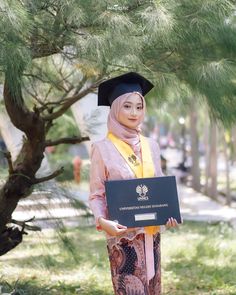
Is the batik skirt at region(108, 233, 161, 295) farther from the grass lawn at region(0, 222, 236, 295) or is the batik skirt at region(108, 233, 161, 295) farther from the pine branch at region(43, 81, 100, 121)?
the grass lawn at region(0, 222, 236, 295)

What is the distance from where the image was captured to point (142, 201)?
8.57ft

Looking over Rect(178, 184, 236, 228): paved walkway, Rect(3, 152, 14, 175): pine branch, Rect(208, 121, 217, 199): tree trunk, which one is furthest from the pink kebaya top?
Rect(208, 121, 217, 199): tree trunk

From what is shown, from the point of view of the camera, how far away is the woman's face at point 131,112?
8.92 feet

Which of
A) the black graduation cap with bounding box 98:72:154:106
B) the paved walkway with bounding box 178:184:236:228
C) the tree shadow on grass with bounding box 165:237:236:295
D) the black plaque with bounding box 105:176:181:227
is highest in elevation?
the black graduation cap with bounding box 98:72:154:106

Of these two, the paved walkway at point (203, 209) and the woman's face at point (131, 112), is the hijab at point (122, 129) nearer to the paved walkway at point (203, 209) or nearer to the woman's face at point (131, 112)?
the woman's face at point (131, 112)

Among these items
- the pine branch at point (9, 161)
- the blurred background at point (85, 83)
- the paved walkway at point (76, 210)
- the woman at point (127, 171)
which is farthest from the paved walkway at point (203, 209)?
the woman at point (127, 171)

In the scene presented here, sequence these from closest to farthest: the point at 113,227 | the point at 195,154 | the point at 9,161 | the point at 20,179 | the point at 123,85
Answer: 1. the point at 113,227
2. the point at 123,85
3. the point at 9,161
4. the point at 20,179
5. the point at 195,154

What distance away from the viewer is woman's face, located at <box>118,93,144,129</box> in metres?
2.72

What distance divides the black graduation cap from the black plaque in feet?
1.37

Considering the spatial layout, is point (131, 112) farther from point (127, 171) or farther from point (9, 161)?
point (9, 161)

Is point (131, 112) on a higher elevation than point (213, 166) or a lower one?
higher

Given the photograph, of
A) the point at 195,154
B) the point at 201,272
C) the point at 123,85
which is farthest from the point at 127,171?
the point at 195,154

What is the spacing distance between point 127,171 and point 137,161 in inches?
3.3

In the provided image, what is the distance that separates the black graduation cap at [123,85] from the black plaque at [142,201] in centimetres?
42
